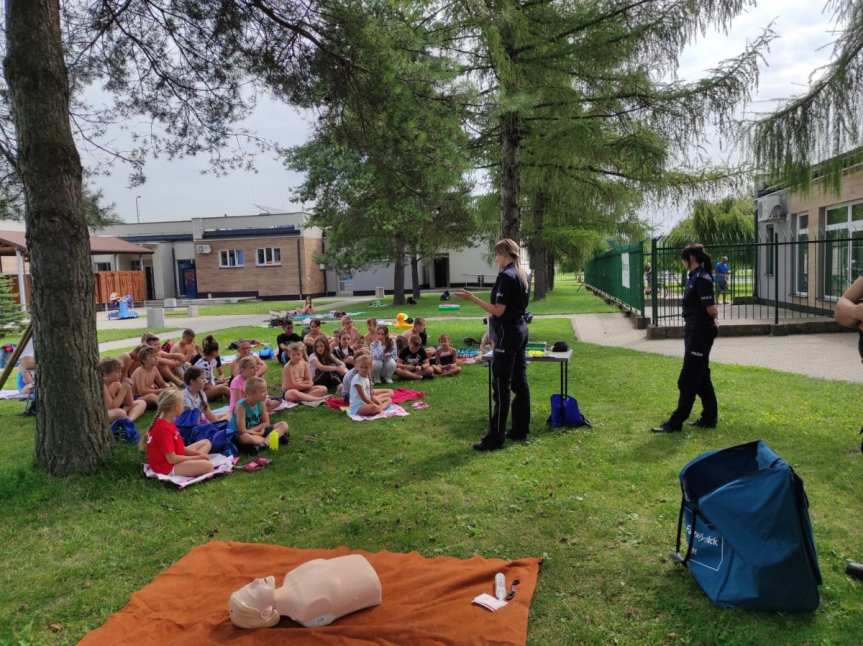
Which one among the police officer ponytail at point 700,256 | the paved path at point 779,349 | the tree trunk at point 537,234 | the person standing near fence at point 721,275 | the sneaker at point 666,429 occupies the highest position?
the tree trunk at point 537,234

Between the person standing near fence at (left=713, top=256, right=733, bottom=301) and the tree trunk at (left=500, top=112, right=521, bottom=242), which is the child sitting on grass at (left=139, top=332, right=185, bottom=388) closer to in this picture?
the tree trunk at (left=500, top=112, right=521, bottom=242)

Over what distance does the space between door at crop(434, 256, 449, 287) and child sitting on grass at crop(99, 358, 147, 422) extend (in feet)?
133

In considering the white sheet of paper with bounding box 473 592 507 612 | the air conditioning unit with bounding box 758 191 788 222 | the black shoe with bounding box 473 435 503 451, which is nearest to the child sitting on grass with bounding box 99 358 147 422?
the black shoe with bounding box 473 435 503 451

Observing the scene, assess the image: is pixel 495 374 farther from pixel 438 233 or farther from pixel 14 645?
pixel 438 233

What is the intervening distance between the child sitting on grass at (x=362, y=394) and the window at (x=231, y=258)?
35.5m

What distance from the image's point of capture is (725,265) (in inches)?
902

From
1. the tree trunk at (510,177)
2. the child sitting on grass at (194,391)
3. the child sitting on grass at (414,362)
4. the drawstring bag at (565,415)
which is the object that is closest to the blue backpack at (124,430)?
the child sitting on grass at (194,391)

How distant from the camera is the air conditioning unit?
1878 centimetres

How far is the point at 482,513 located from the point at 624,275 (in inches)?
635

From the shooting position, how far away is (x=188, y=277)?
44156 millimetres

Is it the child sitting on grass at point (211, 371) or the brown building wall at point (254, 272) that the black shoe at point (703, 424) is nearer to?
the child sitting on grass at point (211, 371)

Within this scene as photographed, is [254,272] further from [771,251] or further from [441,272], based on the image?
[771,251]

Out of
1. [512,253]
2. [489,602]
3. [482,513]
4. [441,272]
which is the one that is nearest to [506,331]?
[512,253]

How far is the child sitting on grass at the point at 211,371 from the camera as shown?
31.4 ft
